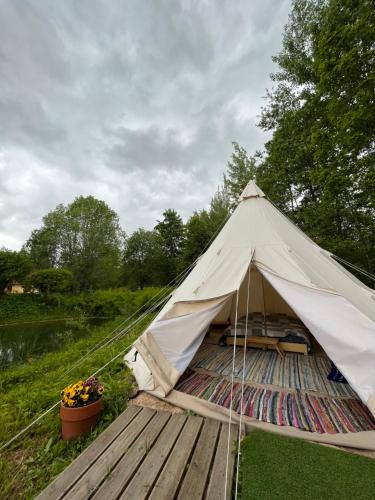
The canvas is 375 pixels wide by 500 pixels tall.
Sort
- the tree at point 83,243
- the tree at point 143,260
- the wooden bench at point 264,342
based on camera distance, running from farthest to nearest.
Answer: the tree at point 143,260, the tree at point 83,243, the wooden bench at point 264,342

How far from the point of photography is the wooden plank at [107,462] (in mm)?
1126

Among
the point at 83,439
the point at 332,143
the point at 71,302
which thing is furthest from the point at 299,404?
the point at 71,302

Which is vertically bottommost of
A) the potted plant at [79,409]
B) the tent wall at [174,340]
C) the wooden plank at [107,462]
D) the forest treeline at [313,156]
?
the wooden plank at [107,462]

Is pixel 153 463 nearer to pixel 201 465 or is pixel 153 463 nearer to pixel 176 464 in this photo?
pixel 176 464

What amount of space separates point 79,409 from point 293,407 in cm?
192

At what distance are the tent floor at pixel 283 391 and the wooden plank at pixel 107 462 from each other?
0.67m

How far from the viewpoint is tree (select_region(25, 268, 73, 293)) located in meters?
11.0

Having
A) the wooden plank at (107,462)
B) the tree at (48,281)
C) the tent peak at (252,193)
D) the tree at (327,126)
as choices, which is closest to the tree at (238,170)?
the tree at (327,126)

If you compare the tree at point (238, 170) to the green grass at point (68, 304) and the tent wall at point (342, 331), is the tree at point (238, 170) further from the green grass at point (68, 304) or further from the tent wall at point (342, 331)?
the tent wall at point (342, 331)

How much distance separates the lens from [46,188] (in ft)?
33.1

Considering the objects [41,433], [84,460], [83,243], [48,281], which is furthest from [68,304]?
[84,460]

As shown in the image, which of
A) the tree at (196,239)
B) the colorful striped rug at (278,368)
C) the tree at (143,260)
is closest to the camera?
the colorful striped rug at (278,368)

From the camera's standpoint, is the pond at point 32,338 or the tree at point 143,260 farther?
the tree at point 143,260

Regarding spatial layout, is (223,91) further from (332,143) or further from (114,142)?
(114,142)
